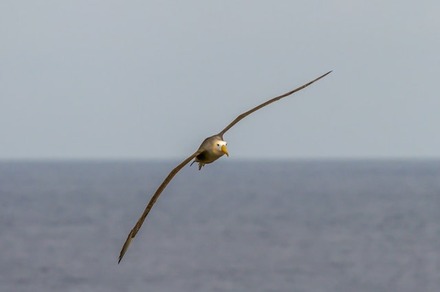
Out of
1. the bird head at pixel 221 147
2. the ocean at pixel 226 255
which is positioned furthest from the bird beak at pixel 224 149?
the ocean at pixel 226 255

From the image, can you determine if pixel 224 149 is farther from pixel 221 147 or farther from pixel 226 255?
pixel 226 255

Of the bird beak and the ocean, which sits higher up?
the bird beak

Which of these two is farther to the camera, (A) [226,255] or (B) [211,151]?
(A) [226,255]

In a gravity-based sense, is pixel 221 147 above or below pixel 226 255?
above

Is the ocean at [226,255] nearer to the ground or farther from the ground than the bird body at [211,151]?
nearer to the ground

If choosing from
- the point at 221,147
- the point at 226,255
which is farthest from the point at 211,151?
the point at 226,255

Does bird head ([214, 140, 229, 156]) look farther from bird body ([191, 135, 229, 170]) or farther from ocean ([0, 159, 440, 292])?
ocean ([0, 159, 440, 292])

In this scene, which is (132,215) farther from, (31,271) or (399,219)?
(31,271)

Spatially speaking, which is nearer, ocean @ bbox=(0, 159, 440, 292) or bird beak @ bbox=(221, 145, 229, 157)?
bird beak @ bbox=(221, 145, 229, 157)

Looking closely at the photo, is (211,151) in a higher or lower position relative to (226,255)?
higher

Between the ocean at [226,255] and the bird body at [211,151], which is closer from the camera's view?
the bird body at [211,151]

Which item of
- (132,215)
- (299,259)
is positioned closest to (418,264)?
(299,259)

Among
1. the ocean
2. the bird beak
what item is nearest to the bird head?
the bird beak

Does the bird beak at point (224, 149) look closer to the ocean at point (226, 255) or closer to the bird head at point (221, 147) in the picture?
the bird head at point (221, 147)
